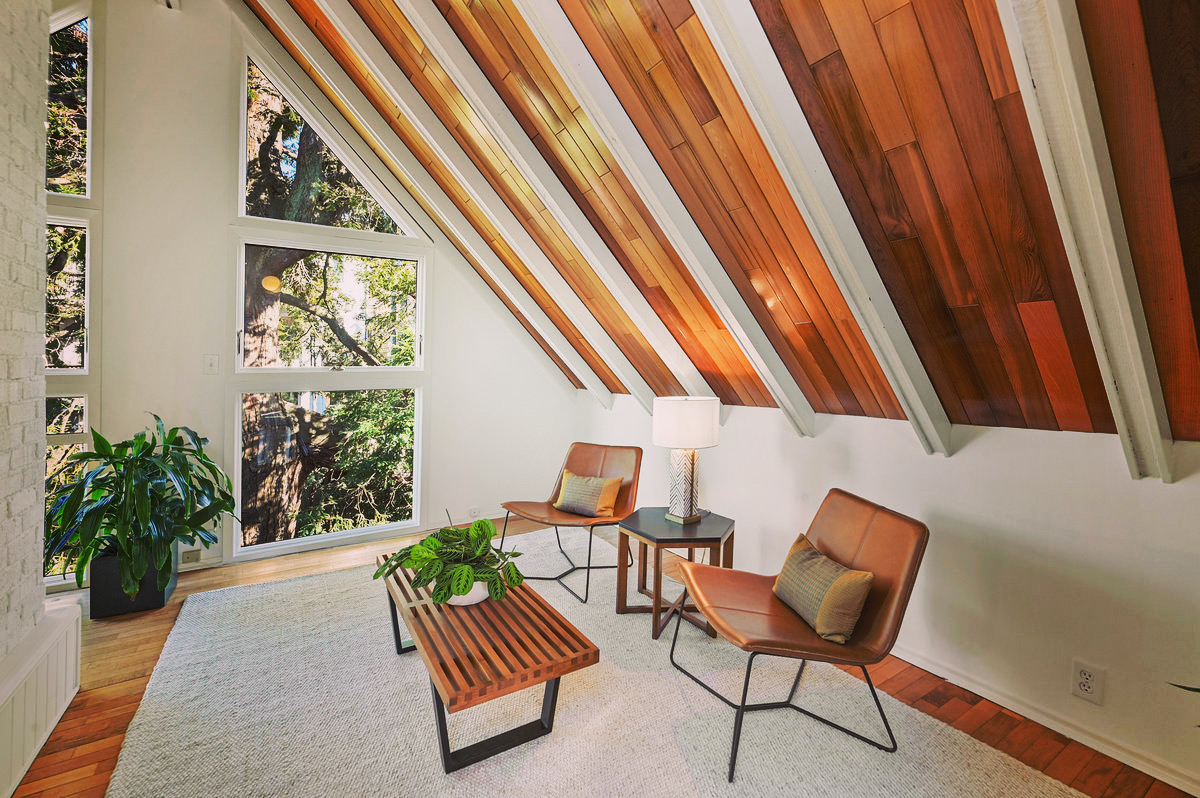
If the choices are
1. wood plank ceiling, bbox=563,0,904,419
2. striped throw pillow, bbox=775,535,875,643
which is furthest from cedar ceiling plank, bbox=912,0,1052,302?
striped throw pillow, bbox=775,535,875,643

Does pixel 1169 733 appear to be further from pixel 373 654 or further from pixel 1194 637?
pixel 373 654

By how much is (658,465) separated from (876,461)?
5.61 feet

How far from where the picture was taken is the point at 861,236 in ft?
6.23

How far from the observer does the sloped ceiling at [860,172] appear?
1.35 m

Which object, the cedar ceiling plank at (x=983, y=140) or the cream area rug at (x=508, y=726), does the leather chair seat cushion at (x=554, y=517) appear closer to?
the cream area rug at (x=508, y=726)

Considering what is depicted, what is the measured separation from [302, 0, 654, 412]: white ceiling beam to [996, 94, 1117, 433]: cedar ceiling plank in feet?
7.64

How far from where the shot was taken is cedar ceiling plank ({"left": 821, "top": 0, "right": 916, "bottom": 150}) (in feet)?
4.66

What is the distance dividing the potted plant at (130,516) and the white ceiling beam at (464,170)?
2028 mm

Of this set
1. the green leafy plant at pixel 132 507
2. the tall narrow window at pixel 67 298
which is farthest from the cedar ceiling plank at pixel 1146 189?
the tall narrow window at pixel 67 298

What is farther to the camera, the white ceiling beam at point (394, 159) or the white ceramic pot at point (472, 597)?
the white ceiling beam at point (394, 159)

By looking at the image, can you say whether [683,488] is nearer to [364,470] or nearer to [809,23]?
[809,23]

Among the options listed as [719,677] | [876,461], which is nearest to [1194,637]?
[876,461]

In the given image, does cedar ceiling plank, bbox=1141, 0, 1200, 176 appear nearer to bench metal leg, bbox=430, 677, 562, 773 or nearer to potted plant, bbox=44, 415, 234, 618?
bench metal leg, bbox=430, 677, 562, 773

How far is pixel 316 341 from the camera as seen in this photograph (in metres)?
3.77
